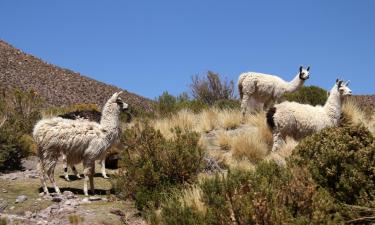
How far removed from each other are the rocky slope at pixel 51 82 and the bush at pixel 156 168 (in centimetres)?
2209

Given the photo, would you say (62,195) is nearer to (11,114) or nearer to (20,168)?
(20,168)

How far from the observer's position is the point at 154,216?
811cm

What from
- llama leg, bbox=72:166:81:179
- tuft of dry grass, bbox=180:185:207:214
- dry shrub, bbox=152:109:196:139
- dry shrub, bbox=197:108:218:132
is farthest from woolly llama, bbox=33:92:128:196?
dry shrub, bbox=197:108:218:132

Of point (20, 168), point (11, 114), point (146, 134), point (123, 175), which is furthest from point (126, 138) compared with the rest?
point (11, 114)

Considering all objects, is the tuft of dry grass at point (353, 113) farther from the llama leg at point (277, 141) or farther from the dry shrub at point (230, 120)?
the llama leg at point (277, 141)

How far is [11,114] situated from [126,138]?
7.59 metres

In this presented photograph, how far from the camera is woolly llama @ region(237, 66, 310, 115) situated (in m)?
15.5

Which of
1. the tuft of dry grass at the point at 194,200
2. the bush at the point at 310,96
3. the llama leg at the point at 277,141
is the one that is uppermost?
the bush at the point at 310,96

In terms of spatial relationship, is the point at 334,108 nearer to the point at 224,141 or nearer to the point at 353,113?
the point at 224,141

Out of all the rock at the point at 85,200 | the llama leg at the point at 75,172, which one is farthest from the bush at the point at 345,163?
the llama leg at the point at 75,172

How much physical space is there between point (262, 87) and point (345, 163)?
8.27 meters

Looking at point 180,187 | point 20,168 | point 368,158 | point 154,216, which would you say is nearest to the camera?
point 368,158

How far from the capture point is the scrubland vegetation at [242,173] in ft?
20.0

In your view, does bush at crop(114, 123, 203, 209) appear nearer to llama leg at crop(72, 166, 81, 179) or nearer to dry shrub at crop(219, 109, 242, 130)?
llama leg at crop(72, 166, 81, 179)
